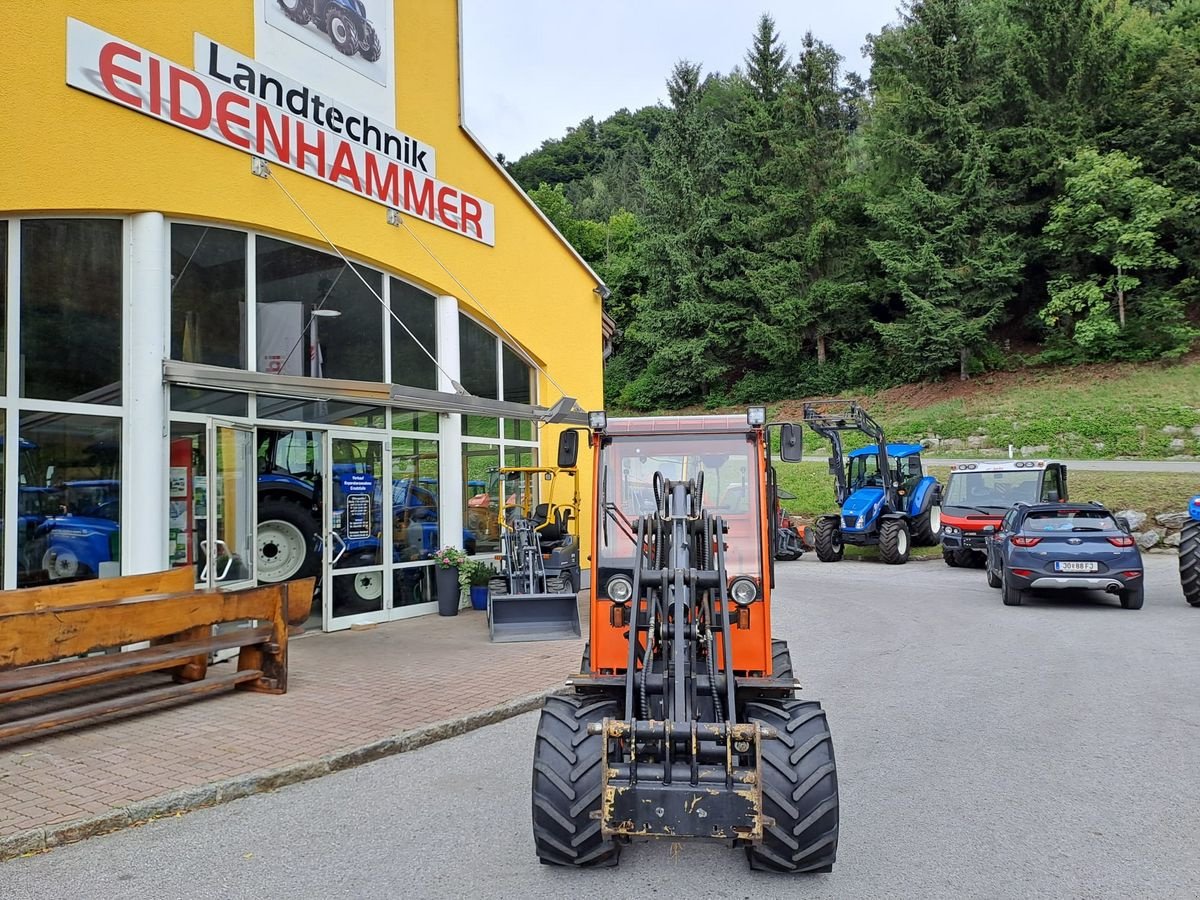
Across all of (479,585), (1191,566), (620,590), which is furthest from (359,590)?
(1191,566)

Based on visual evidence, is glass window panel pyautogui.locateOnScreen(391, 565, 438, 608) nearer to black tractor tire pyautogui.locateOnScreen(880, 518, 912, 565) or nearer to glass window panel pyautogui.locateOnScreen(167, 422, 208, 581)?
glass window panel pyautogui.locateOnScreen(167, 422, 208, 581)

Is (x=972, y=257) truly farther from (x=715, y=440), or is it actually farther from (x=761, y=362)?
(x=715, y=440)

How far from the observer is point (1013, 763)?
567cm

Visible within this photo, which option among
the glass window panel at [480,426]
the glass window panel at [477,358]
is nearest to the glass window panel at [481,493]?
the glass window panel at [480,426]

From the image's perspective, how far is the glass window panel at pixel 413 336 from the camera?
11.7 metres

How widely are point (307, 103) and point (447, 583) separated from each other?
6.08 meters

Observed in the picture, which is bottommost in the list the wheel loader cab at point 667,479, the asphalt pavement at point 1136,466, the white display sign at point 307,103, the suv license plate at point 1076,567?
the suv license plate at point 1076,567

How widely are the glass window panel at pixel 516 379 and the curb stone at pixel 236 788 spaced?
7.44 m

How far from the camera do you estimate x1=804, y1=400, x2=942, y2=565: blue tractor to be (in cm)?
1917

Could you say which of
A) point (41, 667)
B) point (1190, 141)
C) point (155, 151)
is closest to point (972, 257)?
point (1190, 141)

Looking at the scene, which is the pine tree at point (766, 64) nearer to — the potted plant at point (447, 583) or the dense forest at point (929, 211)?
the dense forest at point (929, 211)

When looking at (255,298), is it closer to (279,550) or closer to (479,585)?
(279,550)

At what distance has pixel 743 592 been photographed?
5.14m

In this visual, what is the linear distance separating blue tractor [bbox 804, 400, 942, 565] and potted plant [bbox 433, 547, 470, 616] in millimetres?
10046
